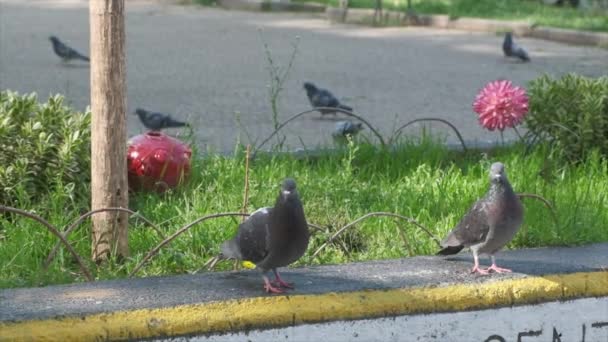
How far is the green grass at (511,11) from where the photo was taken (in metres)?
16.2

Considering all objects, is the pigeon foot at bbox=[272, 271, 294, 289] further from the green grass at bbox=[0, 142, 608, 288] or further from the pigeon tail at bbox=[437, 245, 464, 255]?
the green grass at bbox=[0, 142, 608, 288]

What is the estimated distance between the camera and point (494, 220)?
3535mm

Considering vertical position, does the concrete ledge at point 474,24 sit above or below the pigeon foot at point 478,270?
below

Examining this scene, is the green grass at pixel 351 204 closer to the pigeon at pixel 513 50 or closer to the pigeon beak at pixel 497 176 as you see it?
the pigeon beak at pixel 497 176

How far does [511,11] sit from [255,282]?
49.1 feet

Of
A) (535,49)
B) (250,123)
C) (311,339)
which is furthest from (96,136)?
(535,49)

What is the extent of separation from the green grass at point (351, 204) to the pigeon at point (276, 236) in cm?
84

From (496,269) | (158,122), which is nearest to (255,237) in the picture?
(496,269)

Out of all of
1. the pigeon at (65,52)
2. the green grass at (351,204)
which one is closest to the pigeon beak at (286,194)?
the green grass at (351,204)

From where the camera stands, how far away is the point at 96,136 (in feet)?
13.7

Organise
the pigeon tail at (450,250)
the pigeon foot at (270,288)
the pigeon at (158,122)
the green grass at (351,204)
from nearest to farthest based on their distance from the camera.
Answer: the pigeon foot at (270,288), the pigeon tail at (450,250), the green grass at (351,204), the pigeon at (158,122)

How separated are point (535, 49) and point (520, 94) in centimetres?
881

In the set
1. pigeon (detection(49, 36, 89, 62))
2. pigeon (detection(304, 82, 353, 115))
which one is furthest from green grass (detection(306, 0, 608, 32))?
pigeon (detection(304, 82, 353, 115))

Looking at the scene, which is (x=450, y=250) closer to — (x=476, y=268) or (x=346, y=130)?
(x=476, y=268)
